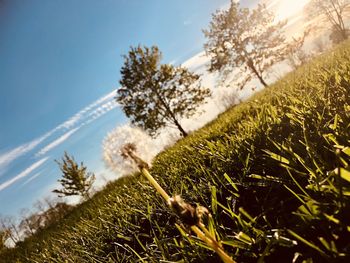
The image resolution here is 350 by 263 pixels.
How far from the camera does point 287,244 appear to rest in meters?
0.84

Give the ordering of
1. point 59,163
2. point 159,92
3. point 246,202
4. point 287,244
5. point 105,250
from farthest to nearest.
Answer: point 59,163, point 159,92, point 105,250, point 246,202, point 287,244

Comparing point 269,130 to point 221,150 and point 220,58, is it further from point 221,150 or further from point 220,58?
point 220,58

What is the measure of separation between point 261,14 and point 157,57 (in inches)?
549

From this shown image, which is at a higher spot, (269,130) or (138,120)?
(138,120)

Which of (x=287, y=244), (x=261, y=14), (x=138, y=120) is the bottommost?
(x=287, y=244)

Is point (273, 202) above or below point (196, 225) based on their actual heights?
below

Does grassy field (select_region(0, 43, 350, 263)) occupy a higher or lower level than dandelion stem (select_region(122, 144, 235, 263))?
lower

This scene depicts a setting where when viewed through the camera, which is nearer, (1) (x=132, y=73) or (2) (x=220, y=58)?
(1) (x=132, y=73)

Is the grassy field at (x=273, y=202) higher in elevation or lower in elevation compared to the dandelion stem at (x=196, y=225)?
lower

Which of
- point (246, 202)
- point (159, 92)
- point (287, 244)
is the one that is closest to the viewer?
point (287, 244)

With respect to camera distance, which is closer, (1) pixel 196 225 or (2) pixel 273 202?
(1) pixel 196 225

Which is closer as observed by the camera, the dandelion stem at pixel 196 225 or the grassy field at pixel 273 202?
the dandelion stem at pixel 196 225

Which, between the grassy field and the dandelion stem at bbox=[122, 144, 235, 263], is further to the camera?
the grassy field

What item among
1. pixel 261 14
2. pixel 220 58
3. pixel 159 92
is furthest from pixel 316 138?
pixel 261 14
